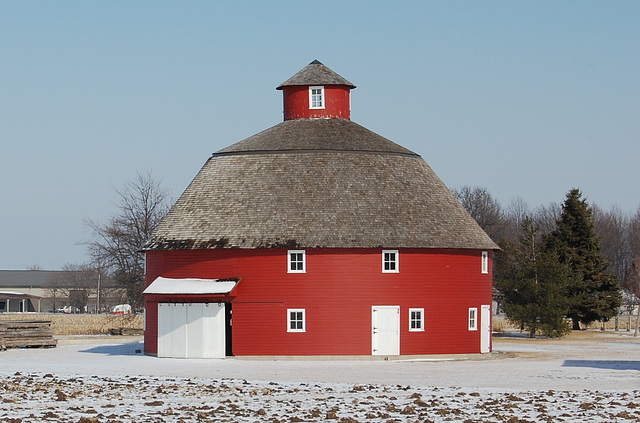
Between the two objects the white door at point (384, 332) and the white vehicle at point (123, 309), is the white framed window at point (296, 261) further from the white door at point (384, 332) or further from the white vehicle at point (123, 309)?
the white vehicle at point (123, 309)

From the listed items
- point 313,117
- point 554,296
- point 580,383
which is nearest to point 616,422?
point 580,383

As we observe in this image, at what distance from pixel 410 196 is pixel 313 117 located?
627cm

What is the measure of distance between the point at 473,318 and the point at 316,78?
11.9 metres

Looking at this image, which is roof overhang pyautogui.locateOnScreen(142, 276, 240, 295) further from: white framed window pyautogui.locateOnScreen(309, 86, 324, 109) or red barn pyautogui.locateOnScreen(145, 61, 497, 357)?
white framed window pyautogui.locateOnScreen(309, 86, 324, 109)

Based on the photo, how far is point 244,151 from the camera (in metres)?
42.8

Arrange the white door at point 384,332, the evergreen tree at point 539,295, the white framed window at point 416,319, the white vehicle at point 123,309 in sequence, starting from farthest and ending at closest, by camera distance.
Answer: the white vehicle at point 123,309 < the evergreen tree at point 539,295 < the white framed window at point 416,319 < the white door at point 384,332

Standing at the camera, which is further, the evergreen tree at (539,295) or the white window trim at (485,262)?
the evergreen tree at (539,295)

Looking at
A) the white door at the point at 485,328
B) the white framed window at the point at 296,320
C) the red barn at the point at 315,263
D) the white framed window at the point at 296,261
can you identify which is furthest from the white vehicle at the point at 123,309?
the white framed window at the point at 296,261

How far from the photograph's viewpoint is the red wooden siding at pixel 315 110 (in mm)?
45531

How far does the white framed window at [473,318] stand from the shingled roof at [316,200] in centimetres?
243

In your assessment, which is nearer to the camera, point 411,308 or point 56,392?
point 56,392

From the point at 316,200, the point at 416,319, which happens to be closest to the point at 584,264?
the point at 416,319

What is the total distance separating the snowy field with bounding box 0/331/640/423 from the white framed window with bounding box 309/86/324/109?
11687 millimetres

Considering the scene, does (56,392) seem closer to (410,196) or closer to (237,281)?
(237,281)
